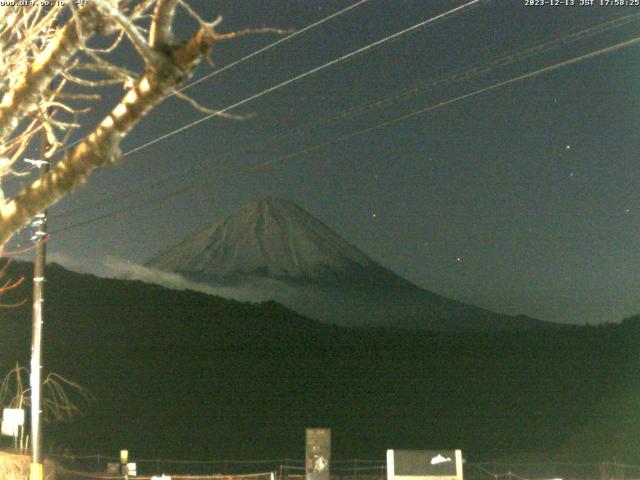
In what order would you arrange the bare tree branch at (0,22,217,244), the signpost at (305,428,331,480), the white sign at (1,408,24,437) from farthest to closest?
the signpost at (305,428,331,480)
the white sign at (1,408,24,437)
the bare tree branch at (0,22,217,244)

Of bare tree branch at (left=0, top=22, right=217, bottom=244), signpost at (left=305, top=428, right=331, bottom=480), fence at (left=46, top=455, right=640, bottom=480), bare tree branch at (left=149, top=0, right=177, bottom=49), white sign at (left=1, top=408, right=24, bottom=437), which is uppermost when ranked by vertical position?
bare tree branch at (left=149, top=0, right=177, bottom=49)

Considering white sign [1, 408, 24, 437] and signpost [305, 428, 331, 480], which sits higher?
white sign [1, 408, 24, 437]

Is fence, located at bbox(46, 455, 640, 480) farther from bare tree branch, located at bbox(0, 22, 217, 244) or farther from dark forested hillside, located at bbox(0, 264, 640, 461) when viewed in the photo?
dark forested hillside, located at bbox(0, 264, 640, 461)

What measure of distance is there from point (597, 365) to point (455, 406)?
17311mm

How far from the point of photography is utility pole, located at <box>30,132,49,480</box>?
1496cm

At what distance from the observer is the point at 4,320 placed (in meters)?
114

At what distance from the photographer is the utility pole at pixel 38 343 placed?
49.1 feet

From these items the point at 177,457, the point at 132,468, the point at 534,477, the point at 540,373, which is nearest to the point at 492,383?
the point at 540,373

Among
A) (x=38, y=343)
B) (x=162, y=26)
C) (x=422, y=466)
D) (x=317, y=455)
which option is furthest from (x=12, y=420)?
(x=162, y=26)

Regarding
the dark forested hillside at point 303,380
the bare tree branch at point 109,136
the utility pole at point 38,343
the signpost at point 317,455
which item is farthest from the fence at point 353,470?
the dark forested hillside at point 303,380

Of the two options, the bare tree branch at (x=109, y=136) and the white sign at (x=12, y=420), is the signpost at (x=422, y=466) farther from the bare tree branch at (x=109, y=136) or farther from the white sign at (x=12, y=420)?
the bare tree branch at (x=109, y=136)

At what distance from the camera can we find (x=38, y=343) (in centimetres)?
1547

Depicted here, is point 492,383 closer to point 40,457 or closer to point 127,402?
point 127,402

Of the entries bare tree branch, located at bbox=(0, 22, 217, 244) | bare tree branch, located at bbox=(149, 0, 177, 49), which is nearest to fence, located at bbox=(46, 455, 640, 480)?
bare tree branch, located at bbox=(0, 22, 217, 244)
